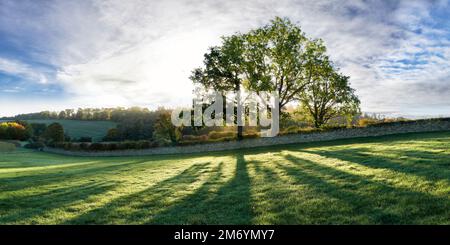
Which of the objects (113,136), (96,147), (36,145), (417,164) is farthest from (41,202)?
(113,136)

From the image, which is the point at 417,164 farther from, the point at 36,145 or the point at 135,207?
the point at 36,145

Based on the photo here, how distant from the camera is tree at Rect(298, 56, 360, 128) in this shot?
1571 inches

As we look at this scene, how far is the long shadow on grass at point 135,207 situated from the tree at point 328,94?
3130cm

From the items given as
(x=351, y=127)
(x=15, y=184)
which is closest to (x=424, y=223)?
(x=15, y=184)

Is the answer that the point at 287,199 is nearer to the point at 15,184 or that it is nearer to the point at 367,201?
the point at 367,201

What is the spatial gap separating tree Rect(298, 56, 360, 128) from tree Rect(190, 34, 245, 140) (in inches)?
367

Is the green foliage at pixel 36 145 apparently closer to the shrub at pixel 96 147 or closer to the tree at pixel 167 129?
the shrub at pixel 96 147

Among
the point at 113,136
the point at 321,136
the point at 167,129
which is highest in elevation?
the point at 167,129

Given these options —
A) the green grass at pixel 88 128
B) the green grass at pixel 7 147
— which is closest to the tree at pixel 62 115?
the green grass at pixel 88 128

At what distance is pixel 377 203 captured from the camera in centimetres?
775

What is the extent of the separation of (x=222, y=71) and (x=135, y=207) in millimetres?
31446

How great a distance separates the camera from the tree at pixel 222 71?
38250 mm

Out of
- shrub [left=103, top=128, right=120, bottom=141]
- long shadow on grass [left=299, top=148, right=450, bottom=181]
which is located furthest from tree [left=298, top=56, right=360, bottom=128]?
shrub [left=103, top=128, right=120, bottom=141]

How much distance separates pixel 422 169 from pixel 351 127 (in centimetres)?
2425
